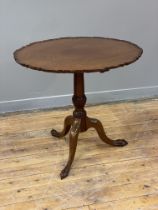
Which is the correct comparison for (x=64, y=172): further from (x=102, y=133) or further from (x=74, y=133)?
(x=102, y=133)

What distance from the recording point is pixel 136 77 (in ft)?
9.73

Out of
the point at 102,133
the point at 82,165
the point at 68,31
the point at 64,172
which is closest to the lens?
the point at 64,172

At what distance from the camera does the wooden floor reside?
182cm

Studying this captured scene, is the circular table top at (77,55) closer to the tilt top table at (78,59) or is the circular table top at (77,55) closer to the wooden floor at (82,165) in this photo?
the tilt top table at (78,59)

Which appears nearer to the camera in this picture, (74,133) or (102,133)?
(74,133)

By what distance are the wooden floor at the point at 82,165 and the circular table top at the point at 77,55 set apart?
2.23 ft

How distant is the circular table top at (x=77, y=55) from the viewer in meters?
1.72

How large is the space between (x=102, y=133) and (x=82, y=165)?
0.27m

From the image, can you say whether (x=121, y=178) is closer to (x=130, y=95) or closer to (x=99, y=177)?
(x=99, y=177)

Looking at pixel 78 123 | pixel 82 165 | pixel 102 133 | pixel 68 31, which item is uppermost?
pixel 68 31

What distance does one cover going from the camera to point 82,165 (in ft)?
6.98

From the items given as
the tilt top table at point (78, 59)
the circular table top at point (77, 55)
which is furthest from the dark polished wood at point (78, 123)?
the circular table top at point (77, 55)

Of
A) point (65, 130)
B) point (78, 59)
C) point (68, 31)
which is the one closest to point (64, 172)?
point (65, 130)

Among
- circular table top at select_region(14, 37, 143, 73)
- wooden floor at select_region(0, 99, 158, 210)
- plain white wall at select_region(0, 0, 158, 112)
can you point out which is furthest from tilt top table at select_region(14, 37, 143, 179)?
plain white wall at select_region(0, 0, 158, 112)
